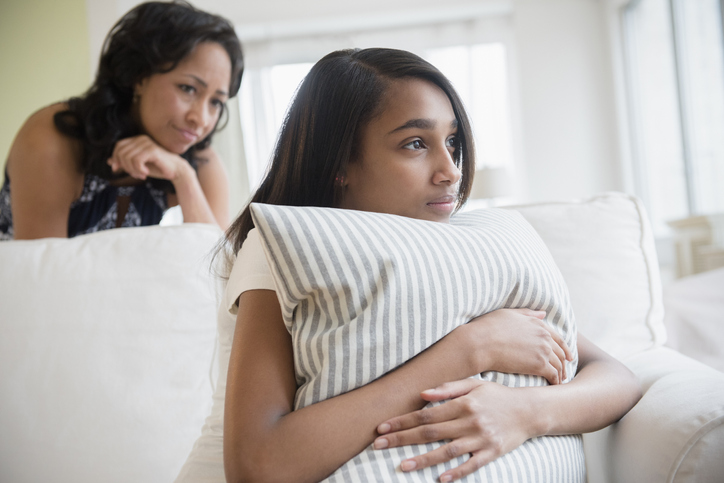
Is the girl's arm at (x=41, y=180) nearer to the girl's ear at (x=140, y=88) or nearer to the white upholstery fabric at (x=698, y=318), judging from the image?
the girl's ear at (x=140, y=88)

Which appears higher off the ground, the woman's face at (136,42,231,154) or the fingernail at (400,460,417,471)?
the woman's face at (136,42,231,154)

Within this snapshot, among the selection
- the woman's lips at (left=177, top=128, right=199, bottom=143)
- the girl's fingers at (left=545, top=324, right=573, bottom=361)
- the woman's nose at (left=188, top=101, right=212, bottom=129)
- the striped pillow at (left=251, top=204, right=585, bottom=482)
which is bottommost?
the girl's fingers at (left=545, top=324, right=573, bottom=361)

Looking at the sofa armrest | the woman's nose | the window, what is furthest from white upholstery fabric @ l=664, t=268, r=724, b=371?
the window

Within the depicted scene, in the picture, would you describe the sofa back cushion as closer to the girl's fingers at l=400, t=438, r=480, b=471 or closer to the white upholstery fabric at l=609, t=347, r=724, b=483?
the white upholstery fabric at l=609, t=347, r=724, b=483

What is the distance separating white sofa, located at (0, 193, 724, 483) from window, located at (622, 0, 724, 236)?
8.12 ft

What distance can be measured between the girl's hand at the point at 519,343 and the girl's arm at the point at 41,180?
1234 millimetres

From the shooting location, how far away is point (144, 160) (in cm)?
154

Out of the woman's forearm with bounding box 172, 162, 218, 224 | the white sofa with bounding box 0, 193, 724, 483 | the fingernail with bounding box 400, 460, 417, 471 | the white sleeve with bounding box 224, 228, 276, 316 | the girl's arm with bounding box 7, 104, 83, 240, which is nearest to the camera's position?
the fingernail with bounding box 400, 460, 417, 471

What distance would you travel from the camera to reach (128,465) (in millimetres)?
1031

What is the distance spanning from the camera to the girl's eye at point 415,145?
902 millimetres

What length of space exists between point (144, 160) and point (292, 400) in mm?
1065

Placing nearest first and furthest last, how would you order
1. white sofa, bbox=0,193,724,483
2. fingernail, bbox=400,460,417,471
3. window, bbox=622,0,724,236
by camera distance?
fingernail, bbox=400,460,417,471, white sofa, bbox=0,193,724,483, window, bbox=622,0,724,236

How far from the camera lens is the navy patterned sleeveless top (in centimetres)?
157

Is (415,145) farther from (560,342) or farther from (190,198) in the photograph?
(190,198)
